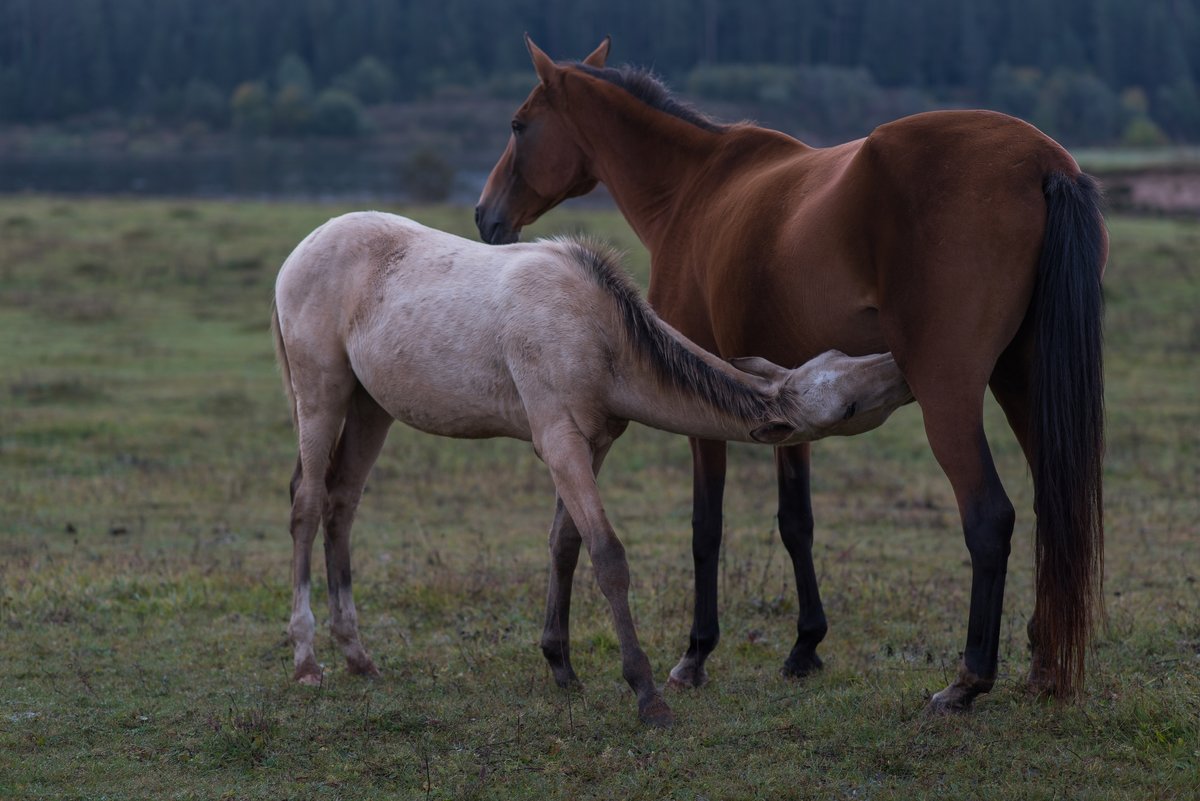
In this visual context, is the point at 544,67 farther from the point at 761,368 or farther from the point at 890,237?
the point at 890,237

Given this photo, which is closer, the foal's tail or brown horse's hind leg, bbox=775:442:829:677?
brown horse's hind leg, bbox=775:442:829:677

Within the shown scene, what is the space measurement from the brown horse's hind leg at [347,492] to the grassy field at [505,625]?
0.30 m

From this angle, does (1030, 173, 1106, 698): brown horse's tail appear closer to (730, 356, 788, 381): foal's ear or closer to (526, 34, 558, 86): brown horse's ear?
(730, 356, 788, 381): foal's ear

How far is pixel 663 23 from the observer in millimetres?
79500

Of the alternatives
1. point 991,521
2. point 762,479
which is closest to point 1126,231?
point 762,479

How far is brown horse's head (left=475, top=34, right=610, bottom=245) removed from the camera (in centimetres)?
645

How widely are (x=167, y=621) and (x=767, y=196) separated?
12.4 ft

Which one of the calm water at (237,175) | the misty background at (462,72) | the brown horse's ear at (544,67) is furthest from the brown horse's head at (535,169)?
the misty background at (462,72)

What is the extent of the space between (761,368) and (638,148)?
6.54 ft

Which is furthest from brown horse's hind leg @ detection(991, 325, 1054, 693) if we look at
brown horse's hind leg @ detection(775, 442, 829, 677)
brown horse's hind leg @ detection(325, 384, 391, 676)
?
brown horse's hind leg @ detection(325, 384, 391, 676)

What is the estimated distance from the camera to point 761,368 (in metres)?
4.63

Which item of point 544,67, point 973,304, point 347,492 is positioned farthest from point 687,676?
point 544,67

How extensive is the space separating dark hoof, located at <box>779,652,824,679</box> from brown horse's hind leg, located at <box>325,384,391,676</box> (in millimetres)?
1816

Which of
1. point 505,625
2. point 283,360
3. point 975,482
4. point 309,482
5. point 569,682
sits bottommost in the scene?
point 505,625
